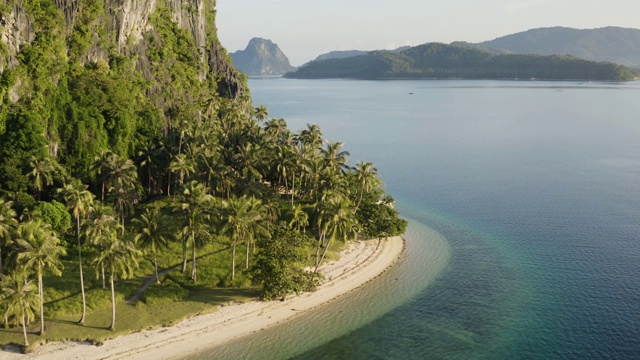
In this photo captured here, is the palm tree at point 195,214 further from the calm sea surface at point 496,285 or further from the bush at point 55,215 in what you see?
the bush at point 55,215

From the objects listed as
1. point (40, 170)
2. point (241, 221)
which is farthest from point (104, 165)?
point (241, 221)

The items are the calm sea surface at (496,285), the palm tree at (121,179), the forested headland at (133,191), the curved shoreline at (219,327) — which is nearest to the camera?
the curved shoreline at (219,327)

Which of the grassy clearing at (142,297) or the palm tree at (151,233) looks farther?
the palm tree at (151,233)

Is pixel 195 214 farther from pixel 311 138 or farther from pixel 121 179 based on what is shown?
pixel 311 138

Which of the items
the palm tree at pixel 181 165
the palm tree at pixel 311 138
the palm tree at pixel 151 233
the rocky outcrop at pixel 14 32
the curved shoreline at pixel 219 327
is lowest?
the curved shoreline at pixel 219 327

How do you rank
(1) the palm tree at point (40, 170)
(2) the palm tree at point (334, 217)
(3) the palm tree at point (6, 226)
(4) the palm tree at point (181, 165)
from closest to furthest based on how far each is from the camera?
(3) the palm tree at point (6, 226) < (2) the palm tree at point (334, 217) < (1) the palm tree at point (40, 170) < (4) the palm tree at point (181, 165)

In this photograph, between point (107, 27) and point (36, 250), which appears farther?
point (107, 27)

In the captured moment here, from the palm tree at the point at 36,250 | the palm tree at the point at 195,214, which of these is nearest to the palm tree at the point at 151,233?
the palm tree at the point at 195,214
